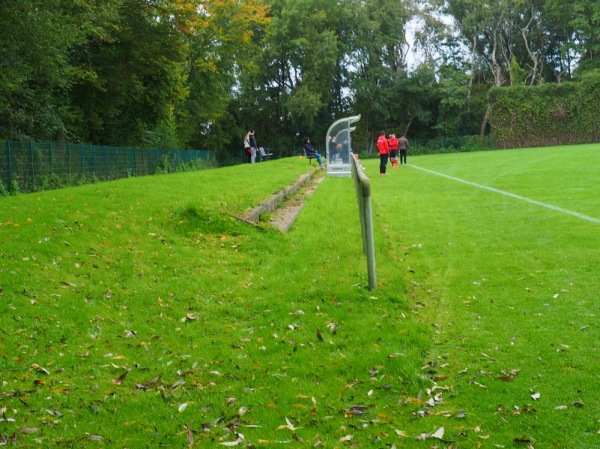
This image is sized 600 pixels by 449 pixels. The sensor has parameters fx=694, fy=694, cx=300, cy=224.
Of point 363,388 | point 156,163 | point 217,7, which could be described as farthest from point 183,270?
point 217,7

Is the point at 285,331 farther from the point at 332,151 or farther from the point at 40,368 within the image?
the point at 332,151

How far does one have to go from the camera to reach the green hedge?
192 feet

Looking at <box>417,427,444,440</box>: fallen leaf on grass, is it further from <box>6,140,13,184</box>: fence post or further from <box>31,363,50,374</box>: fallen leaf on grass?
<box>6,140,13,184</box>: fence post

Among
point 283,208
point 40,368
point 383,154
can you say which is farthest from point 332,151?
point 40,368

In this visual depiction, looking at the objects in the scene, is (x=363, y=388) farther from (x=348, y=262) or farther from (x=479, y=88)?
(x=479, y=88)

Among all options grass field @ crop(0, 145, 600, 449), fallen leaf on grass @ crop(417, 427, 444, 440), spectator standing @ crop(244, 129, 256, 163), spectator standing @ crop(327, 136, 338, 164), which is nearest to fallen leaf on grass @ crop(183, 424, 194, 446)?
grass field @ crop(0, 145, 600, 449)

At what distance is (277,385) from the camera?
520 centimetres

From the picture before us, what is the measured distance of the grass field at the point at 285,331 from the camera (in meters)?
4.47

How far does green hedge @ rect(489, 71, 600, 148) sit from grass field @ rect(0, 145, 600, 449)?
51.0 meters

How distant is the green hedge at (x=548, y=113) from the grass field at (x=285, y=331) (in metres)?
51.0

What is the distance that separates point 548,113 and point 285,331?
58.3 meters

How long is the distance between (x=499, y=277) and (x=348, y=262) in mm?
1849

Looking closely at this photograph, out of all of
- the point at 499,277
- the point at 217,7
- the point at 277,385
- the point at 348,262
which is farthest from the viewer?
the point at 217,7

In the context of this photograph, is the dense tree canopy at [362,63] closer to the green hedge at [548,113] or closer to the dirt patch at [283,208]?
the green hedge at [548,113]
